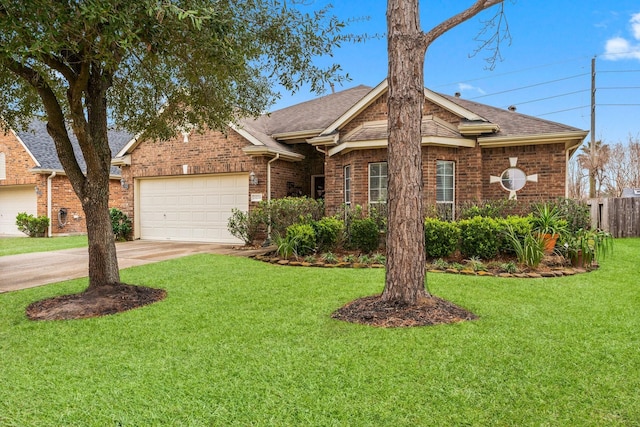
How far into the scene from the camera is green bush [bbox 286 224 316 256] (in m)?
9.37

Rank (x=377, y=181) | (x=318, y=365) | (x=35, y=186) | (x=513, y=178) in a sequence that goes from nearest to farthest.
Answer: (x=318, y=365)
(x=377, y=181)
(x=513, y=178)
(x=35, y=186)

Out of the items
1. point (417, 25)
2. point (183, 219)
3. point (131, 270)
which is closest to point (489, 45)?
point (417, 25)

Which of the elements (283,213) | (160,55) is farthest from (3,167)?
(160,55)

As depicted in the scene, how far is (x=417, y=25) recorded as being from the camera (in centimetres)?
477

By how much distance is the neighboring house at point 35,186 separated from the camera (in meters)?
17.6

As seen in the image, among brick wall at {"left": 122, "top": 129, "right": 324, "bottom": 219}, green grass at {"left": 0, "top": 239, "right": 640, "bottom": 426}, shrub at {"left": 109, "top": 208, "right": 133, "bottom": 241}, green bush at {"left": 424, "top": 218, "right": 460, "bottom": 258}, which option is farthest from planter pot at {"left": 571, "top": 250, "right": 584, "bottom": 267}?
shrub at {"left": 109, "top": 208, "right": 133, "bottom": 241}

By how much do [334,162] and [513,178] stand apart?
17.2 ft

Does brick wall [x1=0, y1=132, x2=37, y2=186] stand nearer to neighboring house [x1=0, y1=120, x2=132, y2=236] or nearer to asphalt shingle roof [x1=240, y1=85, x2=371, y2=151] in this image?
neighboring house [x1=0, y1=120, x2=132, y2=236]

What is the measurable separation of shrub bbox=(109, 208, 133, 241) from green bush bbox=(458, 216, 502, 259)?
38.4 feet

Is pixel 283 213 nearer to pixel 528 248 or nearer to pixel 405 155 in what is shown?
pixel 528 248

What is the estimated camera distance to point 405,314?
4.52 metres

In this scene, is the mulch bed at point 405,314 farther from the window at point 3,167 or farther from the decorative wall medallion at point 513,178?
the window at point 3,167

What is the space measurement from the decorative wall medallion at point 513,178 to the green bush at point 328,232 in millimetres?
5168

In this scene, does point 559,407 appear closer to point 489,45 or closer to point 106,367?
point 106,367
